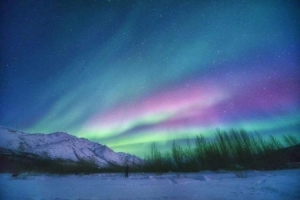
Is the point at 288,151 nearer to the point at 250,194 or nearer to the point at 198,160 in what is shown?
the point at 198,160

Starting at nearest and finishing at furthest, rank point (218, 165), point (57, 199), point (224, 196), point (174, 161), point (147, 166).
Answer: point (224, 196), point (57, 199), point (218, 165), point (174, 161), point (147, 166)

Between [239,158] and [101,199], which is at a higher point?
[239,158]

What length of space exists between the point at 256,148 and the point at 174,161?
8.40 meters

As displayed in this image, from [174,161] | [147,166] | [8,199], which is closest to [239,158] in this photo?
[174,161]

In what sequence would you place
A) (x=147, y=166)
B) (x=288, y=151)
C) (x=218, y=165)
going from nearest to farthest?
(x=218, y=165), (x=147, y=166), (x=288, y=151)

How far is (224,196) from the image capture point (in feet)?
16.9

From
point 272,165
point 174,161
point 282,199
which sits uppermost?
point 174,161

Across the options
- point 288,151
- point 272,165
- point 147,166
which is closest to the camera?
point 272,165

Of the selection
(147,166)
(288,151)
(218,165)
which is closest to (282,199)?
(218,165)

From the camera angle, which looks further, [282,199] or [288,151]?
[288,151]

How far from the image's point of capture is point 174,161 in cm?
1786

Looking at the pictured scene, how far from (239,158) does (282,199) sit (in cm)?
1350

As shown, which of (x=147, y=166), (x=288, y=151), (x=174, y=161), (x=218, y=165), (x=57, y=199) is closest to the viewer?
(x=57, y=199)

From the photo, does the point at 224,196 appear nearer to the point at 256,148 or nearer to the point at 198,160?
the point at 198,160
